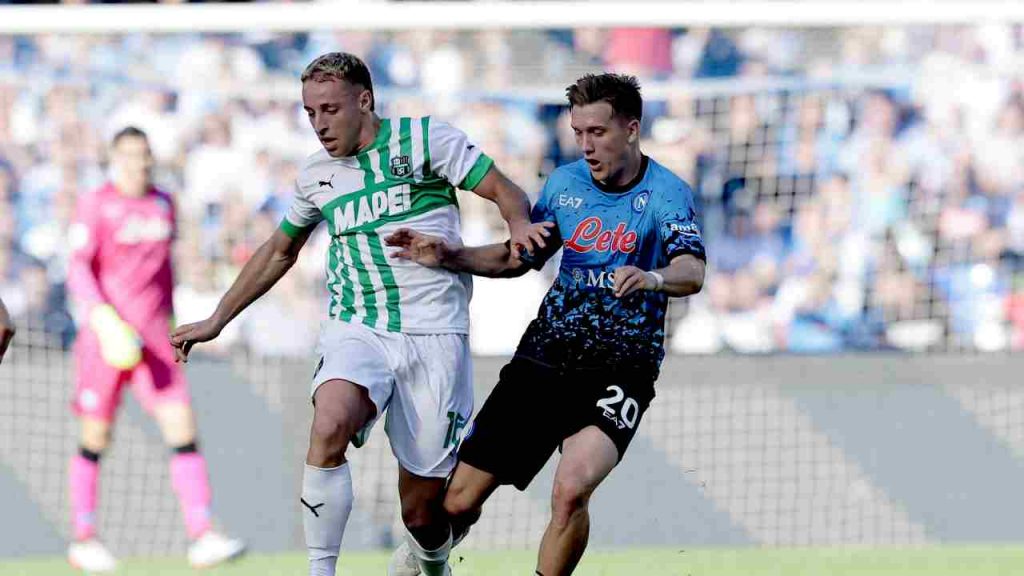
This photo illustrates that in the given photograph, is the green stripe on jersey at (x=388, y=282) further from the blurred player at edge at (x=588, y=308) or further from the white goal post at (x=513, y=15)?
the white goal post at (x=513, y=15)

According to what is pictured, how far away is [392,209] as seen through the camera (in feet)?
22.7

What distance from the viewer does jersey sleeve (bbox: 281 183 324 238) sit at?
7062mm

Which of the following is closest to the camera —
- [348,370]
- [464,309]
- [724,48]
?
[348,370]

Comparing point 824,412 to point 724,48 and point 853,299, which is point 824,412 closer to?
point 853,299

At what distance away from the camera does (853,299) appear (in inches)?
412

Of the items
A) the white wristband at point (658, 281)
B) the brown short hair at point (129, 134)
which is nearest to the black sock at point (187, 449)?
the brown short hair at point (129, 134)

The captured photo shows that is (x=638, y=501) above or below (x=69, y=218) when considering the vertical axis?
below

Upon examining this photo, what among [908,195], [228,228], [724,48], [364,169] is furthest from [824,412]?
[364,169]

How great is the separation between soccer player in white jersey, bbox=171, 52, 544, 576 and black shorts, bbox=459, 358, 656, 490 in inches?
6.9

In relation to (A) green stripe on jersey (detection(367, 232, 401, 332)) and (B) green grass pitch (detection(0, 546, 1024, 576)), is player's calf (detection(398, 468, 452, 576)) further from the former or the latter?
(B) green grass pitch (detection(0, 546, 1024, 576))

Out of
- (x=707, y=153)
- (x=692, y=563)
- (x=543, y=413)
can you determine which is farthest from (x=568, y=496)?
(x=707, y=153)

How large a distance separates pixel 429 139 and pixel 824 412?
453cm

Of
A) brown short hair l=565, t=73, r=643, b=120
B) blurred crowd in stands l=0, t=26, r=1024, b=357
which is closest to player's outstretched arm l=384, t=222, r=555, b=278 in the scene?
brown short hair l=565, t=73, r=643, b=120

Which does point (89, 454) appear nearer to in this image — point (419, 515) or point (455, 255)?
point (419, 515)
